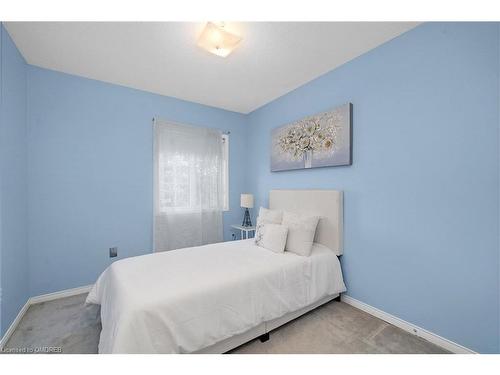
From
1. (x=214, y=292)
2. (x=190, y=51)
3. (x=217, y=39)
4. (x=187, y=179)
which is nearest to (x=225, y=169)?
(x=187, y=179)

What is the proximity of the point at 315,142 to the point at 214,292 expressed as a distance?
2009 millimetres

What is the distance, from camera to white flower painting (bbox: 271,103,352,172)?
2.25 metres

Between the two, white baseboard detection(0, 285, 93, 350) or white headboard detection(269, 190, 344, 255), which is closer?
white baseboard detection(0, 285, 93, 350)

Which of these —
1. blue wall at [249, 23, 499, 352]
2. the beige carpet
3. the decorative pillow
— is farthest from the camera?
the decorative pillow

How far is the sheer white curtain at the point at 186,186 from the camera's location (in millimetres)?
3025

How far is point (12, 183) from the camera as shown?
1880 millimetres

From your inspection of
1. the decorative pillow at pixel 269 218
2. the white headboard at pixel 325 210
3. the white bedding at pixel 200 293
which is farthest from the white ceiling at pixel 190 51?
the white bedding at pixel 200 293

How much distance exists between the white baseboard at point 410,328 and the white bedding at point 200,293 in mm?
205

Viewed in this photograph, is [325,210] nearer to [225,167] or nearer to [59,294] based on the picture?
[225,167]

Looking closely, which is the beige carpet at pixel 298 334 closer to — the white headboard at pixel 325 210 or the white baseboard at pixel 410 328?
the white baseboard at pixel 410 328

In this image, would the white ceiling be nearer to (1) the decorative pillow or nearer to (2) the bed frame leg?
(1) the decorative pillow

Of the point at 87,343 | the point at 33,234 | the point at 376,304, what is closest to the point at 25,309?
the point at 33,234

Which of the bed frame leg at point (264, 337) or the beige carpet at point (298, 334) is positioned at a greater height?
the bed frame leg at point (264, 337)

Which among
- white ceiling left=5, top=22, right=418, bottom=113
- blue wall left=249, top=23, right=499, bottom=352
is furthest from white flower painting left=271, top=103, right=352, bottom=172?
white ceiling left=5, top=22, right=418, bottom=113
